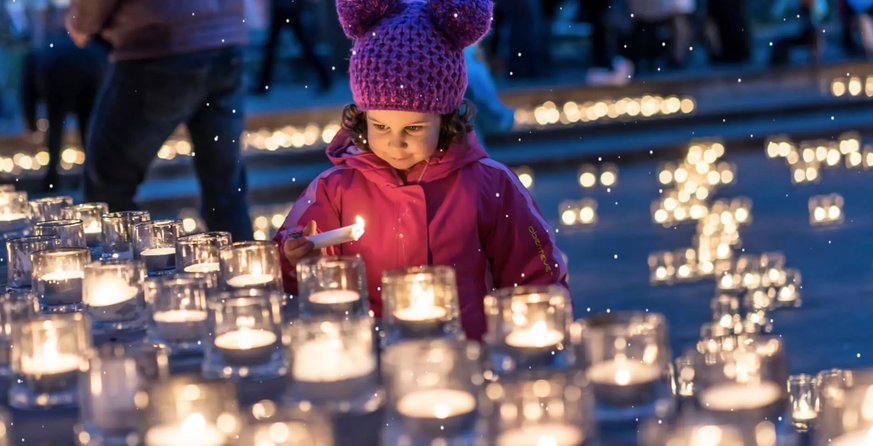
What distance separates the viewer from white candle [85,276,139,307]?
51.3 inches

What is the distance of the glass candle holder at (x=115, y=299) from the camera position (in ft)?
4.27

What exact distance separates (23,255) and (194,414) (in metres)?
0.81

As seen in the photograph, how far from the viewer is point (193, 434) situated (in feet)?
2.79

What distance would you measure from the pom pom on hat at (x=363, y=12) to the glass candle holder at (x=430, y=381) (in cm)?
108

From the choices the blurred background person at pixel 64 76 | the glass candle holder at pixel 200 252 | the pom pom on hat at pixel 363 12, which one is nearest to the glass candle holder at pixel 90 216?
the glass candle holder at pixel 200 252

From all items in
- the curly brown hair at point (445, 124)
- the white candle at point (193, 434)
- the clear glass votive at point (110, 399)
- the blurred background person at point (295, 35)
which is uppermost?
the blurred background person at point (295, 35)

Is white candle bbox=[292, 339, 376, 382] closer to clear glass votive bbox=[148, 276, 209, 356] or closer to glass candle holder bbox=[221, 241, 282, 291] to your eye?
clear glass votive bbox=[148, 276, 209, 356]

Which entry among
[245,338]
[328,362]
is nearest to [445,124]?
[245,338]

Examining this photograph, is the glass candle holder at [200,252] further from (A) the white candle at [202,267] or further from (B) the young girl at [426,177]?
(B) the young girl at [426,177]

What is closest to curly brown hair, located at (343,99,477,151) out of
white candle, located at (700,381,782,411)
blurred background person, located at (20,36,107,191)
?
white candle, located at (700,381,782,411)

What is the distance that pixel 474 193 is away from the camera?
1.91 meters

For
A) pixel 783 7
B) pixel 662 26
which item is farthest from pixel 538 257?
pixel 783 7

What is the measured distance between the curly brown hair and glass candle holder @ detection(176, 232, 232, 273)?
559 millimetres

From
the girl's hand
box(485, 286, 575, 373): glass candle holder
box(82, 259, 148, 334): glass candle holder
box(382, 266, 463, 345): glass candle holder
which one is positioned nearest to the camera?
box(485, 286, 575, 373): glass candle holder
